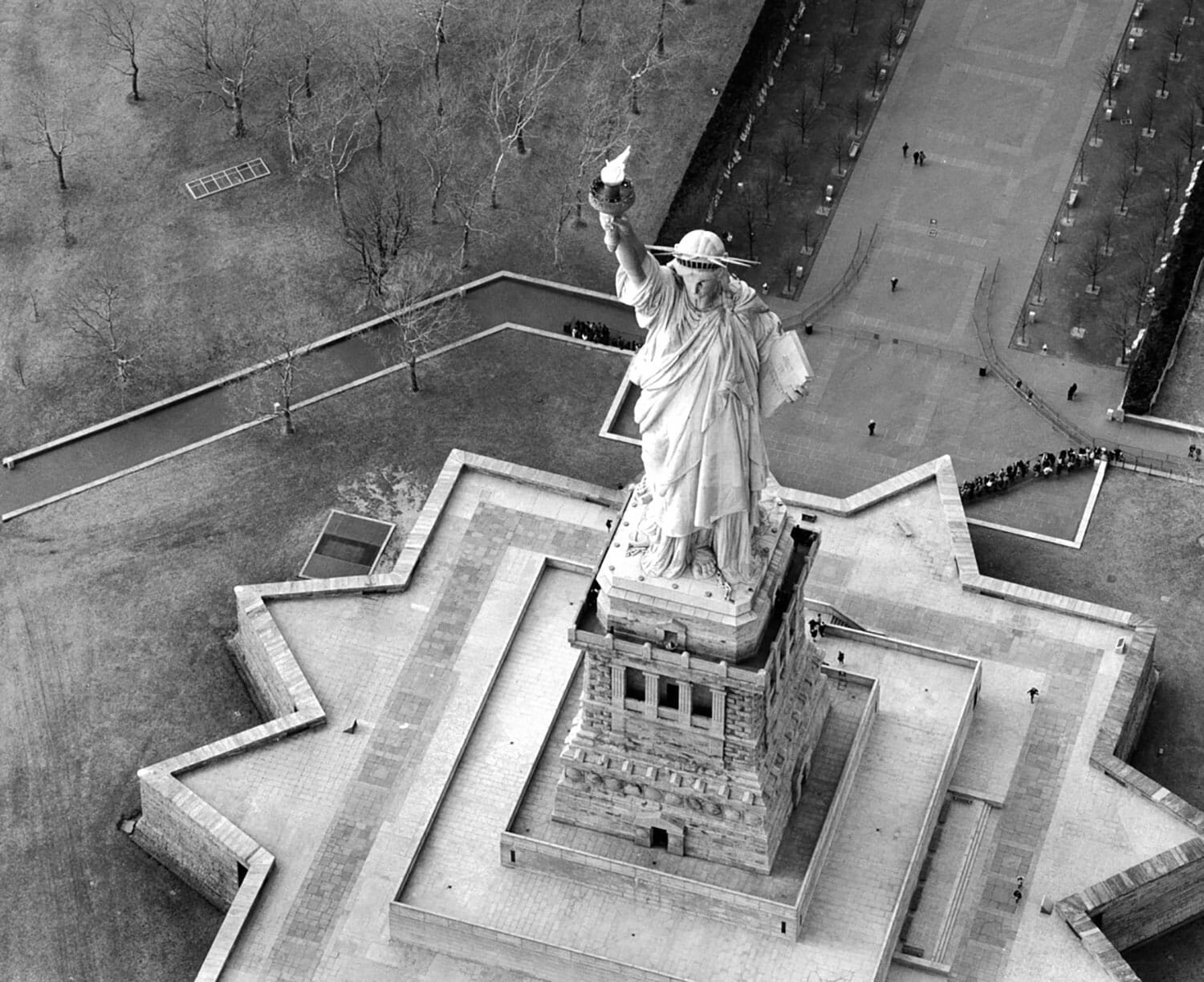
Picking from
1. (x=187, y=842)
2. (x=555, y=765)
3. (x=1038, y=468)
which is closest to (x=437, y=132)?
(x=1038, y=468)

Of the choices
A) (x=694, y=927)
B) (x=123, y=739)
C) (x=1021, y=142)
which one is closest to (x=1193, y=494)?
(x=1021, y=142)

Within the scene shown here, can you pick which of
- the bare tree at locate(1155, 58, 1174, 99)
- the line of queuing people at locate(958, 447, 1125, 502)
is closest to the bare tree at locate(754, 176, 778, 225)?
the line of queuing people at locate(958, 447, 1125, 502)

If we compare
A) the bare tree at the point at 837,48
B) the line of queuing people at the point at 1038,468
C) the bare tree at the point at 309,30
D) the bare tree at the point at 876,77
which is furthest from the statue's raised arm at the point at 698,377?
the bare tree at the point at 309,30

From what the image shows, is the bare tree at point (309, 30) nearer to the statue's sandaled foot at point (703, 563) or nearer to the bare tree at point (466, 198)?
the bare tree at point (466, 198)

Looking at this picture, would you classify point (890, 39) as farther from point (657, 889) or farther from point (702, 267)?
point (702, 267)

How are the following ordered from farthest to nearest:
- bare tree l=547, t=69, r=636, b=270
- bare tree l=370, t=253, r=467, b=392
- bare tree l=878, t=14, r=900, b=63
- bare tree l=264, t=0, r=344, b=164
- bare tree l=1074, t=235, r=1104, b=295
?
1. bare tree l=878, t=14, r=900, b=63
2. bare tree l=264, t=0, r=344, b=164
3. bare tree l=547, t=69, r=636, b=270
4. bare tree l=1074, t=235, r=1104, b=295
5. bare tree l=370, t=253, r=467, b=392

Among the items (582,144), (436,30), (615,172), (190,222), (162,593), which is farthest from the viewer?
(436,30)

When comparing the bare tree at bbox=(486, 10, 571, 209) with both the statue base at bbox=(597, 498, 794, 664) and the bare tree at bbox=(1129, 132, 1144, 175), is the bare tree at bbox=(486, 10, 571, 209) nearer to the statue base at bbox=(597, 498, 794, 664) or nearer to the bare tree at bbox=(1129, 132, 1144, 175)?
the bare tree at bbox=(1129, 132, 1144, 175)
